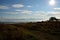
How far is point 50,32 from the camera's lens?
67.1 ft

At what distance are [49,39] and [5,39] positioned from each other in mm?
5579

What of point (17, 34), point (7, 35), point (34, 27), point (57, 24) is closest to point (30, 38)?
point (17, 34)

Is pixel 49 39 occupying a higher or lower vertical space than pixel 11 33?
lower

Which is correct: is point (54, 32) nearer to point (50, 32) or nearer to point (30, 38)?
point (50, 32)

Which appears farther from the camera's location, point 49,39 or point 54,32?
point 54,32

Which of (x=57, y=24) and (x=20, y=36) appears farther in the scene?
(x=57, y=24)

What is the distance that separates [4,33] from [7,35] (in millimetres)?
504

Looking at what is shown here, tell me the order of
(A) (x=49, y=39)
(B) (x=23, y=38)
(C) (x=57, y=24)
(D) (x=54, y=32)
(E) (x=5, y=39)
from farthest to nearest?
1. (C) (x=57, y=24)
2. (D) (x=54, y=32)
3. (A) (x=49, y=39)
4. (B) (x=23, y=38)
5. (E) (x=5, y=39)

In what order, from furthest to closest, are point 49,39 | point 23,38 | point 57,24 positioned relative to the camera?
point 57,24 → point 49,39 → point 23,38

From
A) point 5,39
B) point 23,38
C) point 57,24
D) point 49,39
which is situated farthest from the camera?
point 57,24

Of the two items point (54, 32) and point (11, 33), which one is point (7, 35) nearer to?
point (11, 33)

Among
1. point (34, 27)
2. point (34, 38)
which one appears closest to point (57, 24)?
point (34, 27)

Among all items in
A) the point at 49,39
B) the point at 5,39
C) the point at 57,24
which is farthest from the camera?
the point at 57,24

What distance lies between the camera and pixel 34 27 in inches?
940
